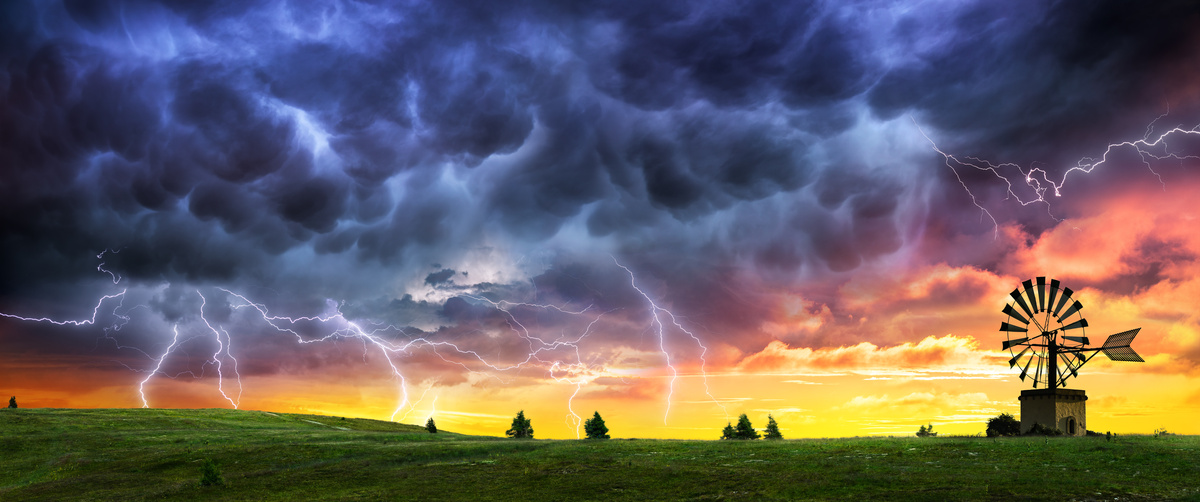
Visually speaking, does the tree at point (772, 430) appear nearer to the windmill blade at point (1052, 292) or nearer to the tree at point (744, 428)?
the tree at point (744, 428)

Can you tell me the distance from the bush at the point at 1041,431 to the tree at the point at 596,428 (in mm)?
30979

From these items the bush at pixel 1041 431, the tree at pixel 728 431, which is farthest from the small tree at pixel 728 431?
the bush at pixel 1041 431

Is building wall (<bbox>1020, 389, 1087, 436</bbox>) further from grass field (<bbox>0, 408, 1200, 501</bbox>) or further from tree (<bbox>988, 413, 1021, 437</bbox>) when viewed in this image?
grass field (<bbox>0, 408, 1200, 501</bbox>)

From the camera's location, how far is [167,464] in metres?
40.8

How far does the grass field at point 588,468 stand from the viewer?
78.5ft

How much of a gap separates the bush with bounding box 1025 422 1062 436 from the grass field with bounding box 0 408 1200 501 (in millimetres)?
5567

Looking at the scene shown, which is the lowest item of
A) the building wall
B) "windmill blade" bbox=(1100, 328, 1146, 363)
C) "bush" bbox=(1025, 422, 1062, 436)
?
"bush" bbox=(1025, 422, 1062, 436)

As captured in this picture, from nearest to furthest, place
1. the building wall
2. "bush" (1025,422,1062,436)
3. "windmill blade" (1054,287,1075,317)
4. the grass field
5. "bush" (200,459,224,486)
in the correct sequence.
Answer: the grass field
"bush" (200,459,224,486)
"bush" (1025,422,1062,436)
the building wall
"windmill blade" (1054,287,1075,317)

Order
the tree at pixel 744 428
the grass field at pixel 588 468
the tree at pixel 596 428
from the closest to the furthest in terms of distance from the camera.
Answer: the grass field at pixel 588 468
the tree at pixel 596 428
the tree at pixel 744 428

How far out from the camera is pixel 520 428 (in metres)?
67.1

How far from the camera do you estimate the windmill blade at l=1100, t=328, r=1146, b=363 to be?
44500mm

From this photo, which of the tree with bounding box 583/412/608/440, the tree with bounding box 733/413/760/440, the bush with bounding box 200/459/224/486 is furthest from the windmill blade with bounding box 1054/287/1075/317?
the bush with bounding box 200/459/224/486

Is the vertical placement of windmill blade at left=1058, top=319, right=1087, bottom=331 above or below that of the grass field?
above

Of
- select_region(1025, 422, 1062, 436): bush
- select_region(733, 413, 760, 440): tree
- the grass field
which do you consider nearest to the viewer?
the grass field
